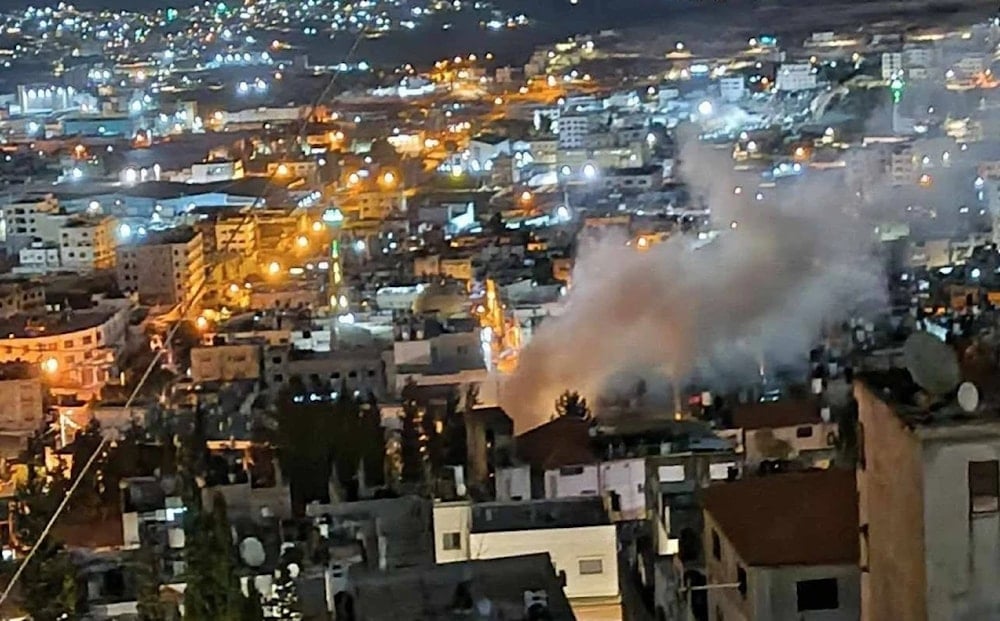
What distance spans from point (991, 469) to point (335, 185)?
38.9 feet

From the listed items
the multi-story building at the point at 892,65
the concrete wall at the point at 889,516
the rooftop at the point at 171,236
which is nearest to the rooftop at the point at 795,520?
the concrete wall at the point at 889,516

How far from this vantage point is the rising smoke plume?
22.4 feet

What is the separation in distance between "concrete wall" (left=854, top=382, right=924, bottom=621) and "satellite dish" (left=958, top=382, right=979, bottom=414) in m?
0.06

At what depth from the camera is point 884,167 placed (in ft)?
39.8

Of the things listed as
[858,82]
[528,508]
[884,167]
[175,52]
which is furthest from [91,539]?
[175,52]

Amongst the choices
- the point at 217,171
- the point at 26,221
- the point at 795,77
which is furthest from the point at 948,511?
the point at 795,77

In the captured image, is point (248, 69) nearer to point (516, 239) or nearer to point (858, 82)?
point (858, 82)

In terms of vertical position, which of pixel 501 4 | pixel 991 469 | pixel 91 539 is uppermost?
pixel 501 4

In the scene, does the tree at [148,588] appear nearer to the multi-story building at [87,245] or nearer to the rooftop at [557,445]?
the rooftop at [557,445]

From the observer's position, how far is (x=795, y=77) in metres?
16.3

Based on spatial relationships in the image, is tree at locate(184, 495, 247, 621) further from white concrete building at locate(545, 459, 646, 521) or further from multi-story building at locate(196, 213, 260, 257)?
multi-story building at locate(196, 213, 260, 257)

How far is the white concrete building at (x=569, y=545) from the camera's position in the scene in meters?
3.25

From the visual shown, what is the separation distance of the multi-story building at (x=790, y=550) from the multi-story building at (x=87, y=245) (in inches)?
384

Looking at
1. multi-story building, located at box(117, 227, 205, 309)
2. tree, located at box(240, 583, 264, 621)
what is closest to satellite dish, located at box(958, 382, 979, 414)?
tree, located at box(240, 583, 264, 621)
